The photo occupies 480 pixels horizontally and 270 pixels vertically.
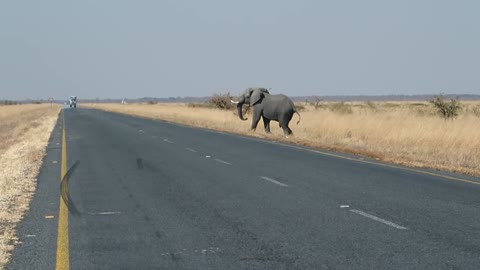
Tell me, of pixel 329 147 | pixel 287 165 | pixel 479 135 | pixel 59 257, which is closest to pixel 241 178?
pixel 287 165

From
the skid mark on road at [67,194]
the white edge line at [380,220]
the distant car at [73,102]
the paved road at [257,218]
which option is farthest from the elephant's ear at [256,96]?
the distant car at [73,102]

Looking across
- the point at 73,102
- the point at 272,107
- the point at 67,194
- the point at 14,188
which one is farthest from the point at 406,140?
the point at 73,102

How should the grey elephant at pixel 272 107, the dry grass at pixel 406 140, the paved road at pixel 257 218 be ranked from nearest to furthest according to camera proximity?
the paved road at pixel 257 218
the dry grass at pixel 406 140
the grey elephant at pixel 272 107

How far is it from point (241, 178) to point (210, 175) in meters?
0.87

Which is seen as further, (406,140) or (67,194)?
(406,140)

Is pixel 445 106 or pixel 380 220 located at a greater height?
pixel 445 106

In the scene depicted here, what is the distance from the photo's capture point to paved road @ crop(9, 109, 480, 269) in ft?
20.0

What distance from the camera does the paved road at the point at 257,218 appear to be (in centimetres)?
611

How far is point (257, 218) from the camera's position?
8.30m

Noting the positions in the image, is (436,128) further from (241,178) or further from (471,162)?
(241,178)

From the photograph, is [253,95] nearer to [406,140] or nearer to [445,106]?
[406,140]

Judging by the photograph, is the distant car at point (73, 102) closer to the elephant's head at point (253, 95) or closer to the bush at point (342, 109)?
the bush at point (342, 109)

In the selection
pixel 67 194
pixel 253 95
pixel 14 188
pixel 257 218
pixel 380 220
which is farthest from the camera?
pixel 253 95

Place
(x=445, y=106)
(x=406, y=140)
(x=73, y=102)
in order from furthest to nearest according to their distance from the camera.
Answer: (x=73, y=102) → (x=445, y=106) → (x=406, y=140)
